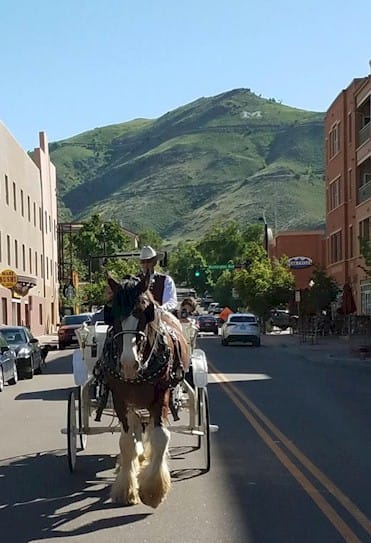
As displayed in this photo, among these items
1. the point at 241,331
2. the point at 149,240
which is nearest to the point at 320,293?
the point at 241,331

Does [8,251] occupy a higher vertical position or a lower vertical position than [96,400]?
higher

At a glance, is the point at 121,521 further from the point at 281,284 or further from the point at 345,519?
the point at 281,284

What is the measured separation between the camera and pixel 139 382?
25.9 ft

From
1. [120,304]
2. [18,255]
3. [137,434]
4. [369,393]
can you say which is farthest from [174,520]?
[18,255]

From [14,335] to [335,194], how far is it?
34.5m

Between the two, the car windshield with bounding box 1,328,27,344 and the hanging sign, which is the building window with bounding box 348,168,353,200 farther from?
the car windshield with bounding box 1,328,27,344

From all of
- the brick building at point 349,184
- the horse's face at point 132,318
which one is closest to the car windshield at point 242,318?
the brick building at point 349,184

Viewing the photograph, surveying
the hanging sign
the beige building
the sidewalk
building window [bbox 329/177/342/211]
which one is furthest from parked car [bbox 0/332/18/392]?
the hanging sign

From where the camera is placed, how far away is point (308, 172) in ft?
608

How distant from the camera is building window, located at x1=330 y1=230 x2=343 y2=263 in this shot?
179 ft

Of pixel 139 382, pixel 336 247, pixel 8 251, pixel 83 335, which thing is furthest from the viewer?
pixel 336 247

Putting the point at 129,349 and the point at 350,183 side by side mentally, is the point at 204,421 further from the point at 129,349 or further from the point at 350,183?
the point at 350,183

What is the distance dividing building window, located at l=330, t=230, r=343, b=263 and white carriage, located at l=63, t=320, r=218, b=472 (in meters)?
44.9

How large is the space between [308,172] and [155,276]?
17887cm
